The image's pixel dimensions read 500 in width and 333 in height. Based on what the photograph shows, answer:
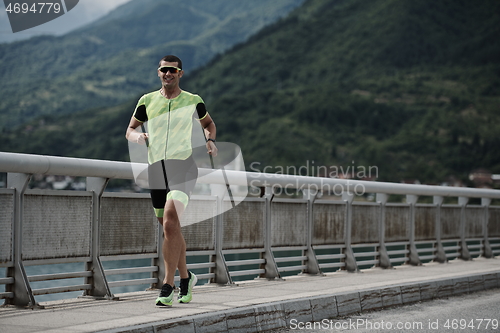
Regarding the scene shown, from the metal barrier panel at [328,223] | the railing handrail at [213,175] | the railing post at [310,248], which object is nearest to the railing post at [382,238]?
the railing handrail at [213,175]

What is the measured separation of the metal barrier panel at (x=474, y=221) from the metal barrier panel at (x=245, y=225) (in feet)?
22.1

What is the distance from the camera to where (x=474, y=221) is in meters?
14.9

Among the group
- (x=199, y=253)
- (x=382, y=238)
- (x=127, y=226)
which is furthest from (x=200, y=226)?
(x=382, y=238)

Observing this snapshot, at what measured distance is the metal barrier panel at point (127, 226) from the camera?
6945 millimetres

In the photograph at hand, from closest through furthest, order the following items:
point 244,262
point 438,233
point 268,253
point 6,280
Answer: point 6,280
point 244,262
point 268,253
point 438,233

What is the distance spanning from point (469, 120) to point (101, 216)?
184 meters

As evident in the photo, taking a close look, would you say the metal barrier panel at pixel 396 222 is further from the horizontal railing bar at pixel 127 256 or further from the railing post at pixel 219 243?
the horizontal railing bar at pixel 127 256

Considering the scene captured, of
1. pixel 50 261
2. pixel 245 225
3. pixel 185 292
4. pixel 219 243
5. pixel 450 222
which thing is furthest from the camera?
pixel 450 222

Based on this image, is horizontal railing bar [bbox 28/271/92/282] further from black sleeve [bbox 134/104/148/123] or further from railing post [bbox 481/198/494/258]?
railing post [bbox 481/198/494/258]

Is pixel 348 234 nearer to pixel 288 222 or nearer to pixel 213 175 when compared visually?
pixel 288 222

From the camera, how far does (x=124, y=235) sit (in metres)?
7.15

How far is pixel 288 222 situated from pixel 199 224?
1.74 meters

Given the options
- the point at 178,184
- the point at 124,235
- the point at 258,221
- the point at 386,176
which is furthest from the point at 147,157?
the point at 386,176

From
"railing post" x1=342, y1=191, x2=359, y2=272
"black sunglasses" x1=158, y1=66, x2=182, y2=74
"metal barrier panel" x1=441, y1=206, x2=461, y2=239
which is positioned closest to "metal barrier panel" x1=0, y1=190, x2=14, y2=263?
"black sunglasses" x1=158, y1=66, x2=182, y2=74
